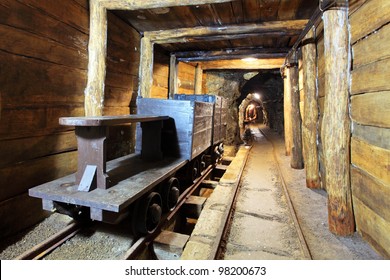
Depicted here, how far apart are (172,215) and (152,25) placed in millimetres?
3880

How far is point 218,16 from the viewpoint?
4.36 m

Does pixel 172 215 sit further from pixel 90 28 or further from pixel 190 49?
pixel 190 49

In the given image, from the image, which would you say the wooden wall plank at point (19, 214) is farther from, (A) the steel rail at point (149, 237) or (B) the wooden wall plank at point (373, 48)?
(B) the wooden wall plank at point (373, 48)

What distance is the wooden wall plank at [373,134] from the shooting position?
7.18 ft

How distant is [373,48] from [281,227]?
93.6 inches

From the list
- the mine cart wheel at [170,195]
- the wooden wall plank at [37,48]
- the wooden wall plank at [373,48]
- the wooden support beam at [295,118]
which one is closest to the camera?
the wooden wall plank at [373,48]

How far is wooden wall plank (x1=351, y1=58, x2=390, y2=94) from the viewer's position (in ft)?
7.14

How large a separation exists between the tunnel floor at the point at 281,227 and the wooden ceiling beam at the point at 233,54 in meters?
3.57

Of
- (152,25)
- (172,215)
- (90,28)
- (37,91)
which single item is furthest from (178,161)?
(152,25)

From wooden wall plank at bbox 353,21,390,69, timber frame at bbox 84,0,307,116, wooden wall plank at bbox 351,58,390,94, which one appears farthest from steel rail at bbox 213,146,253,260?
timber frame at bbox 84,0,307,116

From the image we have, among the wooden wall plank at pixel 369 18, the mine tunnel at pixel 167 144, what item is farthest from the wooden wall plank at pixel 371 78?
the wooden wall plank at pixel 369 18

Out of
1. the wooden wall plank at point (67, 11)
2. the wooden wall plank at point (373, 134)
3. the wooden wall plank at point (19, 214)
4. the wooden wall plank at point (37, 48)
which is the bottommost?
the wooden wall plank at point (19, 214)

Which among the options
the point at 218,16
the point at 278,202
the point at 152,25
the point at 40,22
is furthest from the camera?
the point at 152,25

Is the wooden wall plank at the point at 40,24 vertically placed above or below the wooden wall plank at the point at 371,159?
above
